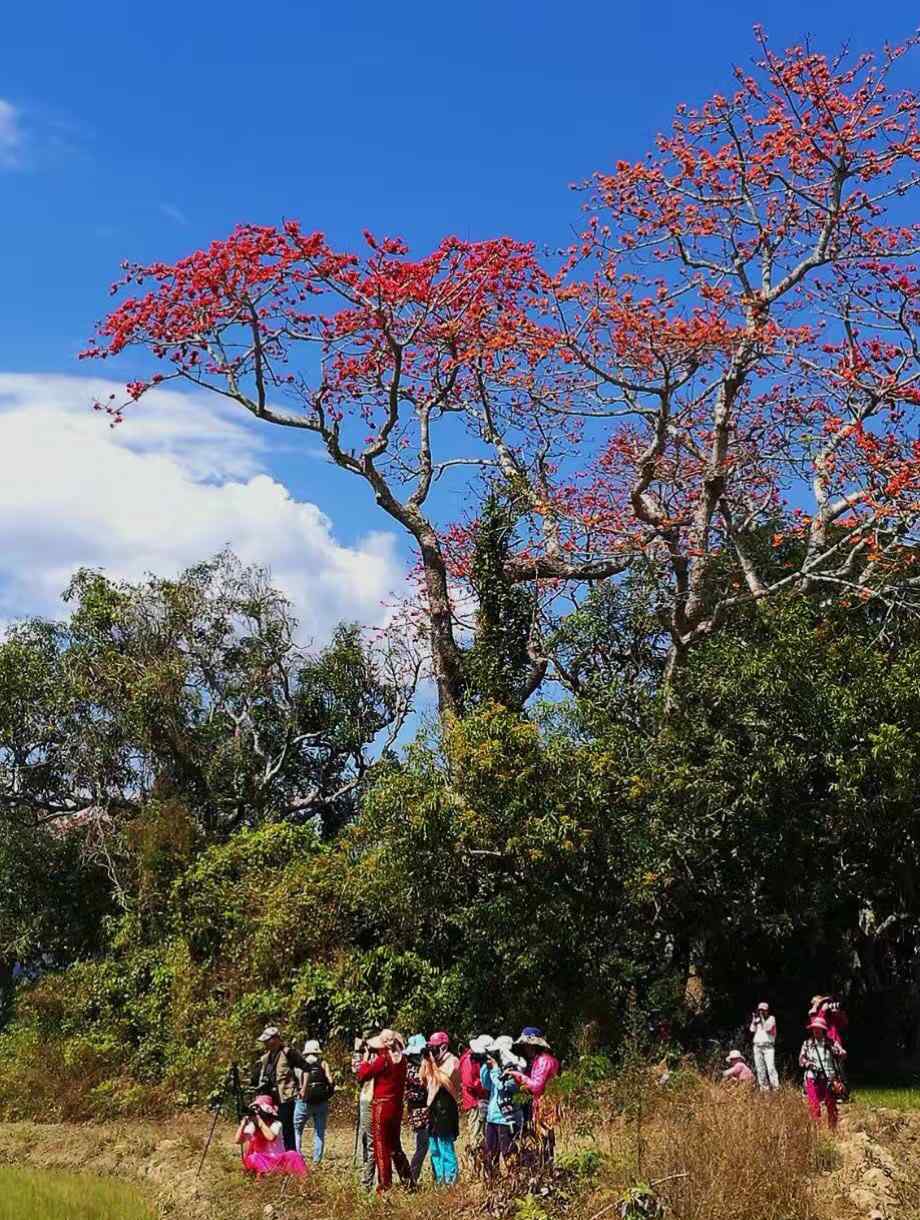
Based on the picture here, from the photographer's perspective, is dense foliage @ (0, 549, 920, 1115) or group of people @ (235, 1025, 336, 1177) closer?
group of people @ (235, 1025, 336, 1177)

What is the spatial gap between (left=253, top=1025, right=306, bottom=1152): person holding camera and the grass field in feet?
4.27

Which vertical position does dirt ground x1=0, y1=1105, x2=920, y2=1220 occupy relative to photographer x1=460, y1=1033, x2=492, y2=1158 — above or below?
below

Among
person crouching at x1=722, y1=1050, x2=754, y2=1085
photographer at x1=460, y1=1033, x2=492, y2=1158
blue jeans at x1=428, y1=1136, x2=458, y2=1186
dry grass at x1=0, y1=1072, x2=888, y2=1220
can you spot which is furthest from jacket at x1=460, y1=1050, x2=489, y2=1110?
person crouching at x1=722, y1=1050, x2=754, y2=1085

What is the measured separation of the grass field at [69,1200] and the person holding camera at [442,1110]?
2280 millimetres

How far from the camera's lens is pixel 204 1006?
1777 centimetres

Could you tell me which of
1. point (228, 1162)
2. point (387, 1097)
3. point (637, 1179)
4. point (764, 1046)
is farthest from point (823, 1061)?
point (228, 1162)

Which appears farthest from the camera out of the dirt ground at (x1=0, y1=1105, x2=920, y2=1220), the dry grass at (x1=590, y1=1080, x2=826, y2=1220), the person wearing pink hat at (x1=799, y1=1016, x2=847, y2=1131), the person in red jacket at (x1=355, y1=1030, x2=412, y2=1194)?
the person wearing pink hat at (x1=799, y1=1016, x2=847, y2=1131)

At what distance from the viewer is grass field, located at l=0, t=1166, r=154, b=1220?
35.0 ft

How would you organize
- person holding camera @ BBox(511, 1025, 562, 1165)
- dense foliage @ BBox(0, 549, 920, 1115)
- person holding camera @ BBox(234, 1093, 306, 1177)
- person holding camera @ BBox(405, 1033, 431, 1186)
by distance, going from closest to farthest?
1. person holding camera @ BBox(511, 1025, 562, 1165)
2. person holding camera @ BBox(405, 1033, 431, 1186)
3. person holding camera @ BBox(234, 1093, 306, 1177)
4. dense foliage @ BBox(0, 549, 920, 1115)

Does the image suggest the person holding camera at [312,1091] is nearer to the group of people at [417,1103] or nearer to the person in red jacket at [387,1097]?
the group of people at [417,1103]

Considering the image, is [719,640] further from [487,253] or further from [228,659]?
[228,659]

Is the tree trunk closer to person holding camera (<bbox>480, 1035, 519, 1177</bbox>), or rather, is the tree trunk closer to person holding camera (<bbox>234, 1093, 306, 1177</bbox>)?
person holding camera (<bbox>234, 1093, 306, 1177</bbox>)

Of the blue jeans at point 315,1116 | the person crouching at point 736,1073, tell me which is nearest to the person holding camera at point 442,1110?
→ the blue jeans at point 315,1116

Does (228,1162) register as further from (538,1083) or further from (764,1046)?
(764,1046)
